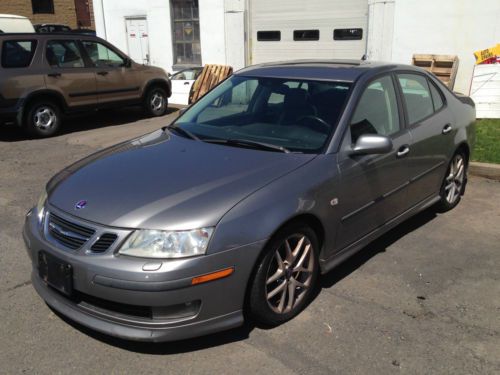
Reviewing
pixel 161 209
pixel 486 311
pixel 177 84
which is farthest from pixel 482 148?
pixel 177 84

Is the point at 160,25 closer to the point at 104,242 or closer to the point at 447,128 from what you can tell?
the point at 447,128

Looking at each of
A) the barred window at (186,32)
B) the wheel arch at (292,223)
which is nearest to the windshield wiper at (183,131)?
the wheel arch at (292,223)

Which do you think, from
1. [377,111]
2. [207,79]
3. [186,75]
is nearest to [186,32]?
[186,75]

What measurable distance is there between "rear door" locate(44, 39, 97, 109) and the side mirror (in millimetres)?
7055

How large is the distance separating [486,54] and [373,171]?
7.24 metres

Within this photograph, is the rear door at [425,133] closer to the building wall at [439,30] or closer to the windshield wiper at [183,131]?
the windshield wiper at [183,131]

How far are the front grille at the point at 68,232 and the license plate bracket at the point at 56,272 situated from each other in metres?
0.11

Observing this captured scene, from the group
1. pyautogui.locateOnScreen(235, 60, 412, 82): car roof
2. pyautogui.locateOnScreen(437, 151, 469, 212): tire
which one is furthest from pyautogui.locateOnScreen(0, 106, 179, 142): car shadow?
pyautogui.locateOnScreen(437, 151, 469, 212): tire

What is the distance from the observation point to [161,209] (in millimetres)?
2807

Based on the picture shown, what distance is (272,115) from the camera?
12.8 ft

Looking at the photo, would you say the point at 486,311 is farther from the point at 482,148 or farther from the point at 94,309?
the point at 482,148

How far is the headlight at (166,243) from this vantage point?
2670 mm

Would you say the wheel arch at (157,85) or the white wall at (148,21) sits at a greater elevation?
the white wall at (148,21)

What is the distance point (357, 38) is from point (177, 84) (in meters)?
4.65
